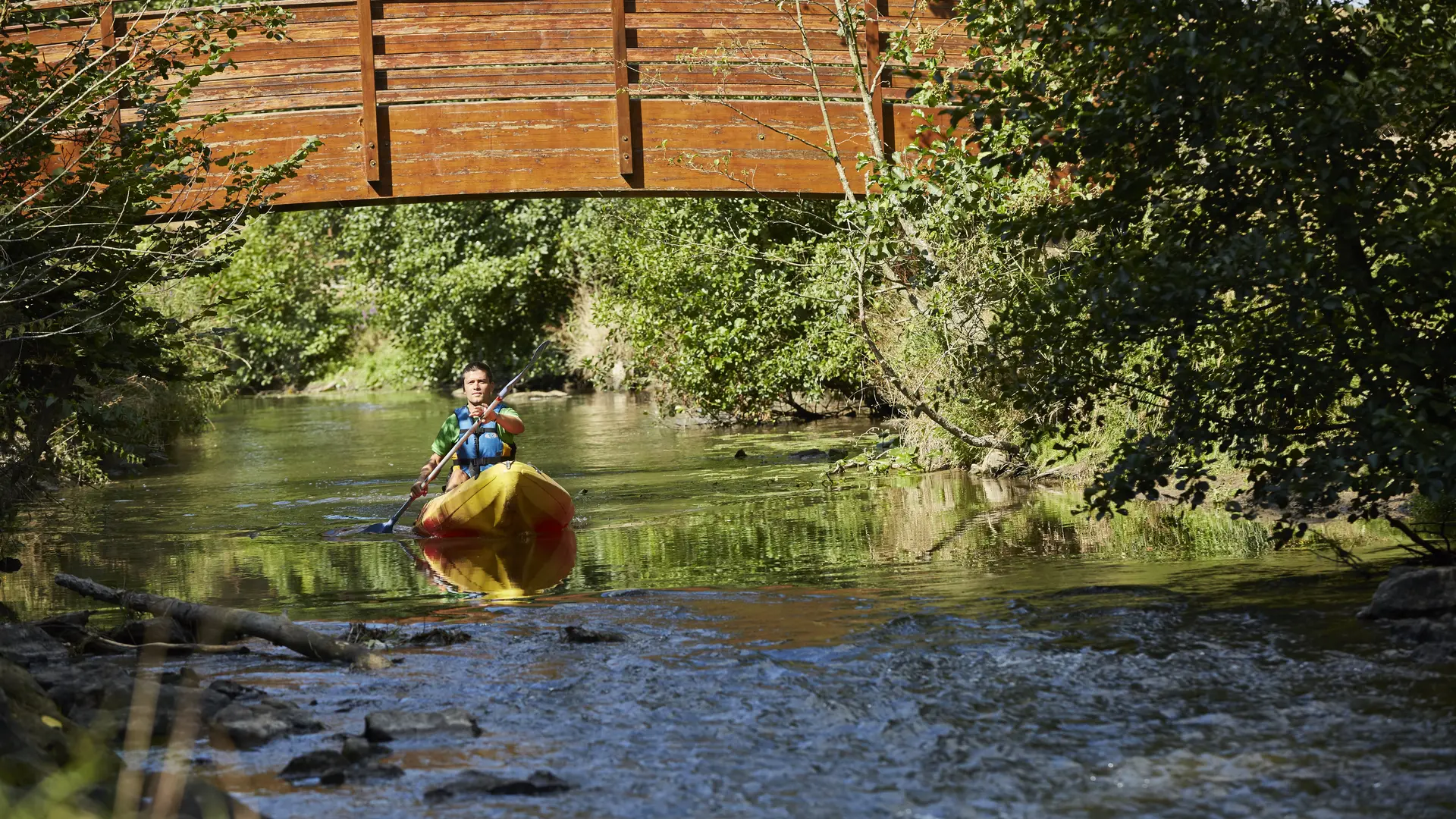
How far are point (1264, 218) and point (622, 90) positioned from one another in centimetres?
910

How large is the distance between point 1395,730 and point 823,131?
1157 cm

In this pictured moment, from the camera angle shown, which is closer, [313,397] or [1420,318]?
[1420,318]

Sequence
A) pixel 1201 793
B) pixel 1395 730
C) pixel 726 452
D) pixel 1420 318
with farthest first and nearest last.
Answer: pixel 726 452 < pixel 1420 318 < pixel 1395 730 < pixel 1201 793

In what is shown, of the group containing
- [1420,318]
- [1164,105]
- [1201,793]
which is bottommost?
[1201,793]

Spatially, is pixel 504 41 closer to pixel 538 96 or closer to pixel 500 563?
pixel 538 96

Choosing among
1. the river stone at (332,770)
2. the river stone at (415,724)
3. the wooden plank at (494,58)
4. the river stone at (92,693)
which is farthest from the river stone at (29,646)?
the wooden plank at (494,58)

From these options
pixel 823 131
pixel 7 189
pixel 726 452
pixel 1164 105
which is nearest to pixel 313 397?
pixel 726 452

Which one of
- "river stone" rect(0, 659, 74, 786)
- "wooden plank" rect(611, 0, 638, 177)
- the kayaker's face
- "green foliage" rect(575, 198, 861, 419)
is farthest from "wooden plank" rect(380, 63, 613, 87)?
"river stone" rect(0, 659, 74, 786)

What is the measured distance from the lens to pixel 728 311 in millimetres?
20938

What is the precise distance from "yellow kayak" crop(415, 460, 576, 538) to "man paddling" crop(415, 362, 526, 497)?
2.17 ft

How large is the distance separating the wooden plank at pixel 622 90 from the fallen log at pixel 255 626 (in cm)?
838

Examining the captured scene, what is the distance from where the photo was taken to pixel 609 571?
10.1 m

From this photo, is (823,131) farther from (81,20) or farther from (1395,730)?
(1395,730)

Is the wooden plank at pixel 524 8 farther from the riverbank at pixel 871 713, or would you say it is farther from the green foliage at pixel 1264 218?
the riverbank at pixel 871 713
